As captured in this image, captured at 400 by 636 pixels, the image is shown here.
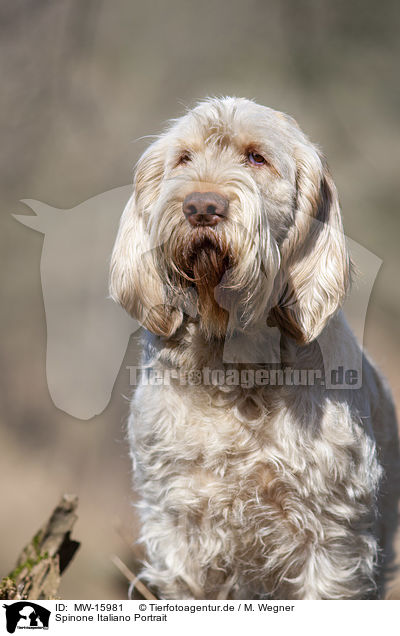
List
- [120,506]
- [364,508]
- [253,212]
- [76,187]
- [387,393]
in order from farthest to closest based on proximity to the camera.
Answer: [76,187] < [120,506] < [387,393] < [364,508] < [253,212]

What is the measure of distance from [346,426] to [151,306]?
0.86 m

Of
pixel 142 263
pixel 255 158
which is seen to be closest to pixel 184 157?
pixel 255 158

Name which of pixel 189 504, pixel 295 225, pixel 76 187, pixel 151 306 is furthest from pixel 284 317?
pixel 76 187

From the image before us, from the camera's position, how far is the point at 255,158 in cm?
245

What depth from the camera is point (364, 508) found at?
8.68 ft

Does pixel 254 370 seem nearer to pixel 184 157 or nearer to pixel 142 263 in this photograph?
pixel 142 263

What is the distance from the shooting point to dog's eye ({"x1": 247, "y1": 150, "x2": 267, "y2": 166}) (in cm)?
244

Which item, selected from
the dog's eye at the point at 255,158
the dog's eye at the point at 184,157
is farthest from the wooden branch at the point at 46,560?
the dog's eye at the point at 255,158

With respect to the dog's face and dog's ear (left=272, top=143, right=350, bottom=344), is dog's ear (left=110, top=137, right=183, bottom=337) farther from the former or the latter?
dog's ear (left=272, top=143, right=350, bottom=344)

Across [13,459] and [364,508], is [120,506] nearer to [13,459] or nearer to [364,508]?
[13,459]
